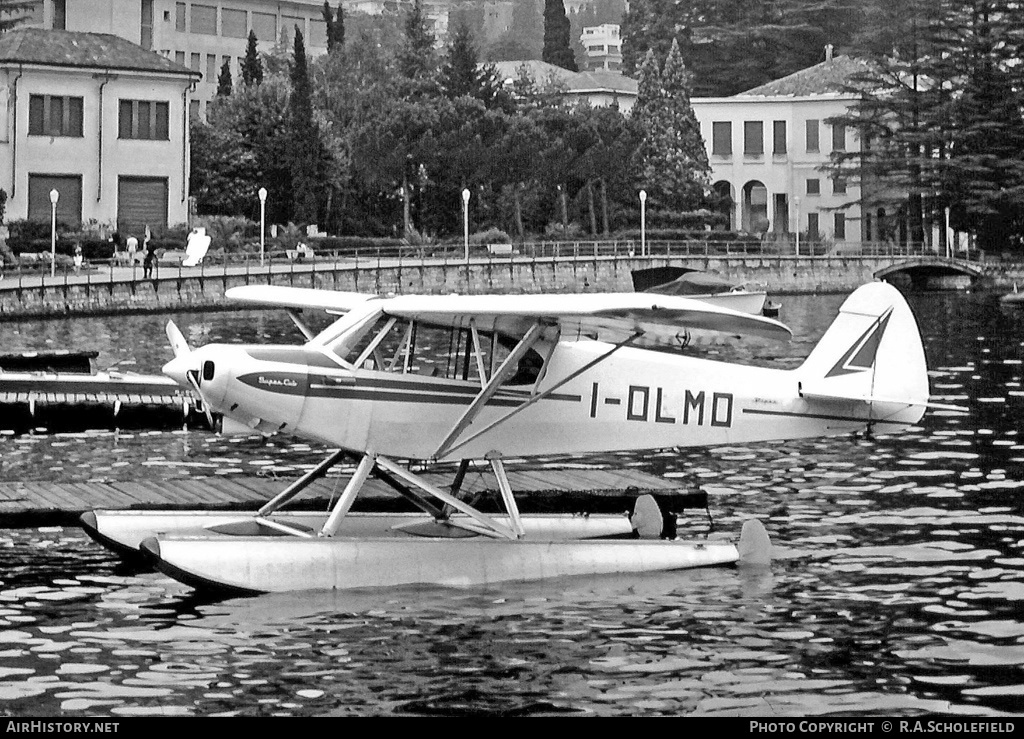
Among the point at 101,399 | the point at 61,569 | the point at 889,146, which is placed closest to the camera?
the point at 61,569

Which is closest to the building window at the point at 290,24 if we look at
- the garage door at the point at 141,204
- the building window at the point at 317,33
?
the building window at the point at 317,33

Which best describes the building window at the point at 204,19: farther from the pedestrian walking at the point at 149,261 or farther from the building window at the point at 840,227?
the pedestrian walking at the point at 149,261

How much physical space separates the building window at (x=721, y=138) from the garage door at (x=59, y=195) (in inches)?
1602

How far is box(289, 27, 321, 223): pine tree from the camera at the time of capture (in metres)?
76.5

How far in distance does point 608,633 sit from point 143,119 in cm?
5776

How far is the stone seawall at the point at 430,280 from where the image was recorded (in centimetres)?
5475

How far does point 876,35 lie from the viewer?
307 feet

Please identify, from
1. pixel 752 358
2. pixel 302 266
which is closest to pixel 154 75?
pixel 302 266

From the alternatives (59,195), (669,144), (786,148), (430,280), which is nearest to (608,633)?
(430,280)

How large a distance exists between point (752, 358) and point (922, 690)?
30.4 metres

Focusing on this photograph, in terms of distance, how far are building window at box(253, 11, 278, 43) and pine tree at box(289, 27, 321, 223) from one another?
46.6 m

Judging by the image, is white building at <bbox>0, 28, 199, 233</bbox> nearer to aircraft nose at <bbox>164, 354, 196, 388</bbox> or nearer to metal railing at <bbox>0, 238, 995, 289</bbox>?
metal railing at <bbox>0, 238, 995, 289</bbox>

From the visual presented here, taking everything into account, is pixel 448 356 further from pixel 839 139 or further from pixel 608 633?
pixel 839 139
